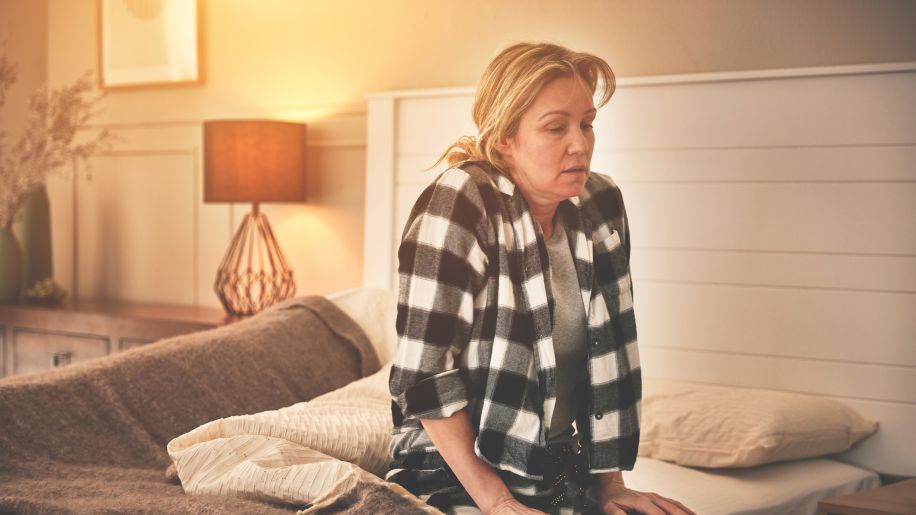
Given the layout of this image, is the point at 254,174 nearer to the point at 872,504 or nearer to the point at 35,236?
the point at 35,236

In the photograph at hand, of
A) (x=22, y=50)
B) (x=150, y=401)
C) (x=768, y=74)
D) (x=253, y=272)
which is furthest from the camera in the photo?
(x=22, y=50)

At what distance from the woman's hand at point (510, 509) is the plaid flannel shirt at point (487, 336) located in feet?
0.15

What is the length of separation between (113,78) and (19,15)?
1.80ft

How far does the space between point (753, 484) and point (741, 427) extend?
0.45 feet

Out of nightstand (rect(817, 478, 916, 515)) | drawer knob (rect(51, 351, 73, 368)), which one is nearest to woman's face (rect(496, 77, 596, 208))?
nightstand (rect(817, 478, 916, 515))

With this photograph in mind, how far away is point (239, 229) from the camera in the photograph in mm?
3074

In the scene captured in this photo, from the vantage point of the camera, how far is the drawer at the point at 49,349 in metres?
3.06

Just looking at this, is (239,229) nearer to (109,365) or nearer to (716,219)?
(109,365)

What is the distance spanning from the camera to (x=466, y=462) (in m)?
1.29

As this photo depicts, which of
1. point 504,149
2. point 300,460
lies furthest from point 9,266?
point 504,149

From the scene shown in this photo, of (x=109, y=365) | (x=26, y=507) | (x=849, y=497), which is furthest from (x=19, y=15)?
(x=849, y=497)

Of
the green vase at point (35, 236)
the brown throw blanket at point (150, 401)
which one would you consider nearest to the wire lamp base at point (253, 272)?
the brown throw blanket at point (150, 401)

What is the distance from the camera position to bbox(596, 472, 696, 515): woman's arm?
1.40 meters

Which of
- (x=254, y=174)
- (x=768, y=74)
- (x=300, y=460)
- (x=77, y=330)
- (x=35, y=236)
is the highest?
(x=768, y=74)
